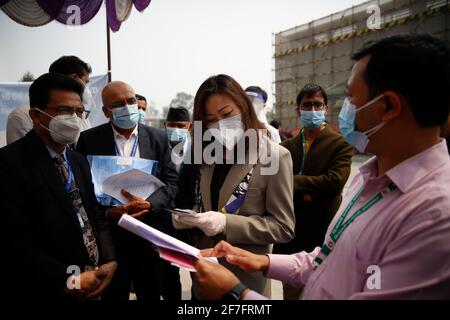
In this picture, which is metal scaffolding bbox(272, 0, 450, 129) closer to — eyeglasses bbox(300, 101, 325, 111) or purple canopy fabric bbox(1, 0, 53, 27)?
eyeglasses bbox(300, 101, 325, 111)

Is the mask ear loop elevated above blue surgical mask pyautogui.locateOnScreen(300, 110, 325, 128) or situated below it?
below

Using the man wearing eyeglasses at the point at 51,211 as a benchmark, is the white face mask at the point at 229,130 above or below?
above

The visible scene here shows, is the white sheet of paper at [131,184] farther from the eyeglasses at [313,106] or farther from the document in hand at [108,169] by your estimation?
the eyeglasses at [313,106]

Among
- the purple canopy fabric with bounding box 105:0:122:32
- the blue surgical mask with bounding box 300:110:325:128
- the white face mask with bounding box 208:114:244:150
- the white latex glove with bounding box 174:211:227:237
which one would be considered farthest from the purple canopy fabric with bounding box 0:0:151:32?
the white latex glove with bounding box 174:211:227:237

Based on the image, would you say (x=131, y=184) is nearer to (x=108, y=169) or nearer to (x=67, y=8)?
(x=108, y=169)

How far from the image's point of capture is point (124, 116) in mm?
2361

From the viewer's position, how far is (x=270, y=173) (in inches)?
65.7

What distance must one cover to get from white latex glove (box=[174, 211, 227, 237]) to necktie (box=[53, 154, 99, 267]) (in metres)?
0.55

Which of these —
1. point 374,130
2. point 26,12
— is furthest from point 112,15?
point 374,130

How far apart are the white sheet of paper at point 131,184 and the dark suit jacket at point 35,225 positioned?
0.40m

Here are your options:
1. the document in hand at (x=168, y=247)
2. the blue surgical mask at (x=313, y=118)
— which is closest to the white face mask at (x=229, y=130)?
the document in hand at (x=168, y=247)

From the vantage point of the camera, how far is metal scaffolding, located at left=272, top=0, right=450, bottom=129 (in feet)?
51.7

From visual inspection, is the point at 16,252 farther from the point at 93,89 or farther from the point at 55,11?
the point at 93,89

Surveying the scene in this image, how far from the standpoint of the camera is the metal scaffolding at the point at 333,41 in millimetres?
15766
